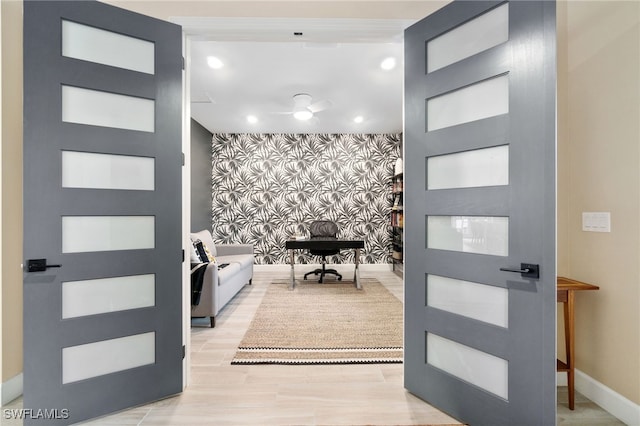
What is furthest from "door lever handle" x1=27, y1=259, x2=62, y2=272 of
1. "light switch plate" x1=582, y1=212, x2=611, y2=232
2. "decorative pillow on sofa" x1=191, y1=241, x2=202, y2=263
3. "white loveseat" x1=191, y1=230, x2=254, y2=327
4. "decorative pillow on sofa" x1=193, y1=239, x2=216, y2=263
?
"light switch plate" x1=582, y1=212, x2=611, y2=232

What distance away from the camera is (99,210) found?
1.73 meters

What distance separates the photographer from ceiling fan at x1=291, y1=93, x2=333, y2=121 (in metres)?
4.17

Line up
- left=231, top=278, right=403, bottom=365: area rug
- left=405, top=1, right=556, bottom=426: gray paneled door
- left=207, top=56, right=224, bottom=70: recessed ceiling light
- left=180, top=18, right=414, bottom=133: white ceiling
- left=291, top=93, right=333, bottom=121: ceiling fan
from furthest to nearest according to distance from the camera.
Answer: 1. left=291, top=93, right=333, bottom=121: ceiling fan
2. left=207, top=56, right=224, bottom=70: recessed ceiling light
3. left=231, top=278, right=403, bottom=365: area rug
4. left=180, top=18, right=414, bottom=133: white ceiling
5. left=405, top=1, right=556, bottom=426: gray paneled door

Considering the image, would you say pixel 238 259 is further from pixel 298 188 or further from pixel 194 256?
pixel 298 188

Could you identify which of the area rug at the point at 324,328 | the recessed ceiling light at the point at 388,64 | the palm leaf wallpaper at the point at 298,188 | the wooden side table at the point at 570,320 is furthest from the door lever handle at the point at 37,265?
the palm leaf wallpaper at the point at 298,188

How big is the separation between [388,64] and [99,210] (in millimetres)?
3141

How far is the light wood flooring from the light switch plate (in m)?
1.13

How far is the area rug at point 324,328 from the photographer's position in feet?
8.39

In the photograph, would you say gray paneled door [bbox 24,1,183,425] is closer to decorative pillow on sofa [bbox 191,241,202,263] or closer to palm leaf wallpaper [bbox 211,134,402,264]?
decorative pillow on sofa [bbox 191,241,202,263]

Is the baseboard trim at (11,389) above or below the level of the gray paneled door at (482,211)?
below

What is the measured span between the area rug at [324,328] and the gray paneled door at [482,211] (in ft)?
2.53

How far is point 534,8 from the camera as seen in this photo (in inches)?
56.1

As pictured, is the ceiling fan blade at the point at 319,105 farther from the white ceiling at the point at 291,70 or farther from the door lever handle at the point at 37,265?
the door lever handle at the point at 37,265

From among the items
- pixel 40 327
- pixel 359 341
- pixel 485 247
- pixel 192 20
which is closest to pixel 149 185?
pixel 40 327
